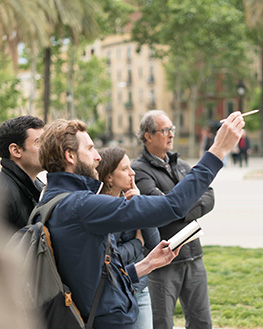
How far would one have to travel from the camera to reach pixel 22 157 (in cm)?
273

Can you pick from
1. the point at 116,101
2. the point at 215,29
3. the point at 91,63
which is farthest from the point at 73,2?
the point at 116,101

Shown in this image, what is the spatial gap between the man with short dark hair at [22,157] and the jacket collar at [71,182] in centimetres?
43

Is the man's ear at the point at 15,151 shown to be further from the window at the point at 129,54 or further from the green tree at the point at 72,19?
the window at the point at 129,54

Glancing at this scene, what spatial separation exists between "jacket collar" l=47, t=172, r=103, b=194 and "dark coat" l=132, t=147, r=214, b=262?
55.8 inches

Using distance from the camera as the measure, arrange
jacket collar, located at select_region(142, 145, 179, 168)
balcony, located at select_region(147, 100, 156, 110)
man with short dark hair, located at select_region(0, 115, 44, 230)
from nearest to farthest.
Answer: man with short dark hair, located at select_region(0, 115, 44, 230)
jacket collar, located at select_region(142, 145, 179, 168)
balcony, located at select_region(147, 100, 156, 110)

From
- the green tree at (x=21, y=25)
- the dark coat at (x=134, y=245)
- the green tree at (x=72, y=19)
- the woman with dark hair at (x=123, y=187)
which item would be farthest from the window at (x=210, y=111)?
the woman with dark hair at (x=123, y=187)

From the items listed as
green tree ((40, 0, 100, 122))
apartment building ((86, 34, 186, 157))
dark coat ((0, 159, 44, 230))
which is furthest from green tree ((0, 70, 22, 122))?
apartment building ((86, 34, 186, 157))

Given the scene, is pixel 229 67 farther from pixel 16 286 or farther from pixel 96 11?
pixel 16 286

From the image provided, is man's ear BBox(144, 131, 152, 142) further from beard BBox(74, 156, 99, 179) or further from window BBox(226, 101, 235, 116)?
window BBox(226, 101, 235, 116)

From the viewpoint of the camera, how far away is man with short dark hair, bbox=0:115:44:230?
264 centimetres

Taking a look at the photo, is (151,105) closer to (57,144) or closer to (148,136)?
(148,136)

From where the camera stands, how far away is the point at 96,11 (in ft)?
80.6

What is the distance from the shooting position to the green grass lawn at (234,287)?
486 cm

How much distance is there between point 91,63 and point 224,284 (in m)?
47.7
